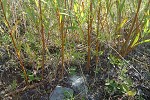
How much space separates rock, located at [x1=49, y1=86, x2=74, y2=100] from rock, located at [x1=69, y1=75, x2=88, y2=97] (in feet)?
0.12

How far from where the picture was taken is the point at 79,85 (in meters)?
1.49

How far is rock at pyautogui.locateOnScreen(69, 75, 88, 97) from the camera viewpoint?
1470mm

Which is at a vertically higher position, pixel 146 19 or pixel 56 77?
pixel 146 19

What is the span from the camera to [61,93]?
1.45 metres

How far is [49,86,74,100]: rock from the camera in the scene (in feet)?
4.70

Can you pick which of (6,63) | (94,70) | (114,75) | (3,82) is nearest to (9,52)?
(6,63)

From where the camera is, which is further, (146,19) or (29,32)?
(29,32)

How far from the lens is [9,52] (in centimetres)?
164

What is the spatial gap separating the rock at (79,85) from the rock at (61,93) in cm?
4

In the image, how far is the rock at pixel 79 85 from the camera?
1470 millimetres

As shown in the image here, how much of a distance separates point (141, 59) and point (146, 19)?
35cm

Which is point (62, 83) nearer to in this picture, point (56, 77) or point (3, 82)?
point (56, 77)

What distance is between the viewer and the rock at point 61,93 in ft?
4.70

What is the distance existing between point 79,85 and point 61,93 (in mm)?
109
